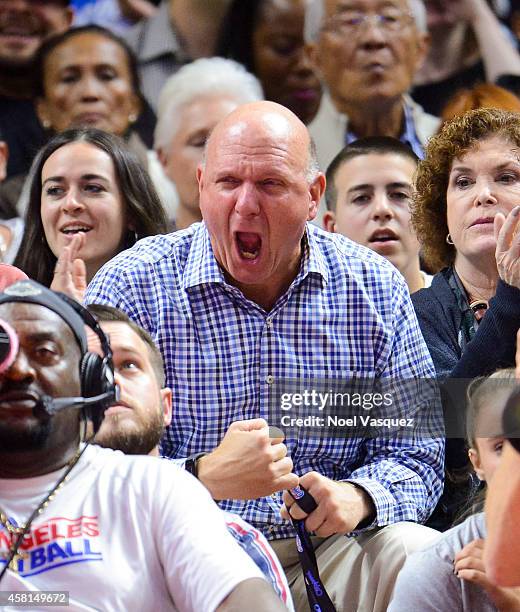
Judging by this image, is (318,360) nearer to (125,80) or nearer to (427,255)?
(427,255)

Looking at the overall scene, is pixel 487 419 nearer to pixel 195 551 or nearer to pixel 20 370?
pixel 195 551

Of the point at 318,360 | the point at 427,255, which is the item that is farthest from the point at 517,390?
the point at 427,255

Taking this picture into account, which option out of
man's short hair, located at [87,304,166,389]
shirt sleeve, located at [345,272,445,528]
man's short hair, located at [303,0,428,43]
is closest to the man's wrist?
man's short hair, located at [87,304,166,389]

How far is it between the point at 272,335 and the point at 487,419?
463mm

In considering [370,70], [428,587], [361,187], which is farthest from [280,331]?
[370,70]

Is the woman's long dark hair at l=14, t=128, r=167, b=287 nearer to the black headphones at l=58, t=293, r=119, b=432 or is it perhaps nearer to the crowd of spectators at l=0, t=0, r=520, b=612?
the crowd of spectators at l=0, t=0, r=520, b=612

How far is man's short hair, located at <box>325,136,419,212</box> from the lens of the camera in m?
2.59

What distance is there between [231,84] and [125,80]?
1.01 ft

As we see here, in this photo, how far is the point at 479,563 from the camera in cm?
140

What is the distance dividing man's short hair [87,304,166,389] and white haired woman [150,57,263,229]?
1.27 m

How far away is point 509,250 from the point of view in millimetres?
1758

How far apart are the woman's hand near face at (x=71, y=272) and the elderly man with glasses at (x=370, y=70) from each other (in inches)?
41.9

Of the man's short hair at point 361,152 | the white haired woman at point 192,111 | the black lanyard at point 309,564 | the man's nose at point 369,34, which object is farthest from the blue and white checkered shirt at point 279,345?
the man's nose at point 369,34

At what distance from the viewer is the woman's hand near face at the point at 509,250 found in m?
1.75
